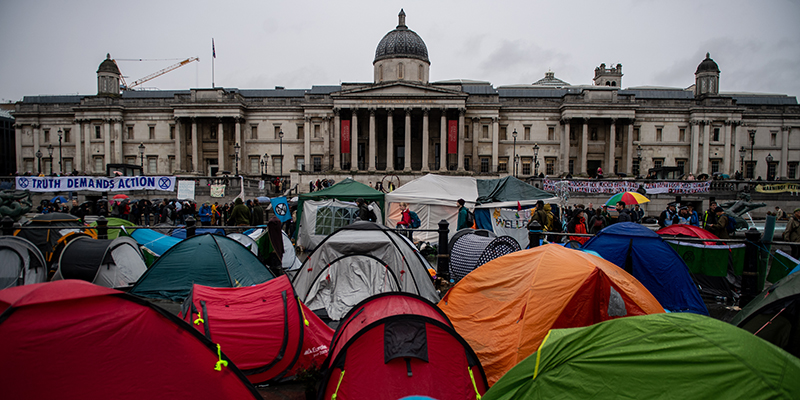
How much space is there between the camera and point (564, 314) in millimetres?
5320

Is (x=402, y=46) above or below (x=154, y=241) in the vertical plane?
above

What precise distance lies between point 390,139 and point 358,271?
36087 millimetres

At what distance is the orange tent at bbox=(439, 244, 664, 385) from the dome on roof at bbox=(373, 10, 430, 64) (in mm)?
41366

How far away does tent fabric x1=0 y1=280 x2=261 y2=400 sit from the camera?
2957 mm

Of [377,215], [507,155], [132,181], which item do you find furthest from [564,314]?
[507,155]

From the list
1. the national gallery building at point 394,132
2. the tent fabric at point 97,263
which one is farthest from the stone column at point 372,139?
the tent fabric at point 97,263

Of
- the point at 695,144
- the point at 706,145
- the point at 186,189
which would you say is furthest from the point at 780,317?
the point at 706,145

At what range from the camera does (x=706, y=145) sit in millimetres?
46219

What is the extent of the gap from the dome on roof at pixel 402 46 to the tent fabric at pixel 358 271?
3922 cm

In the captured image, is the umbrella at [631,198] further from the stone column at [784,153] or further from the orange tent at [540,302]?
the stone column at [784,153]

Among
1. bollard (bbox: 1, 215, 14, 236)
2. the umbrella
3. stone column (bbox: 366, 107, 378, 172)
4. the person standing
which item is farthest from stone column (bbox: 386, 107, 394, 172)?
bollard (bbox: 1, 215, 14, 236)

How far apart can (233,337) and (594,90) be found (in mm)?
47754

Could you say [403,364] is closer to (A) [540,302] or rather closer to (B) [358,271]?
(A) [540,302]

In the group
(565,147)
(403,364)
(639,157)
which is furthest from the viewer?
(639,157)
